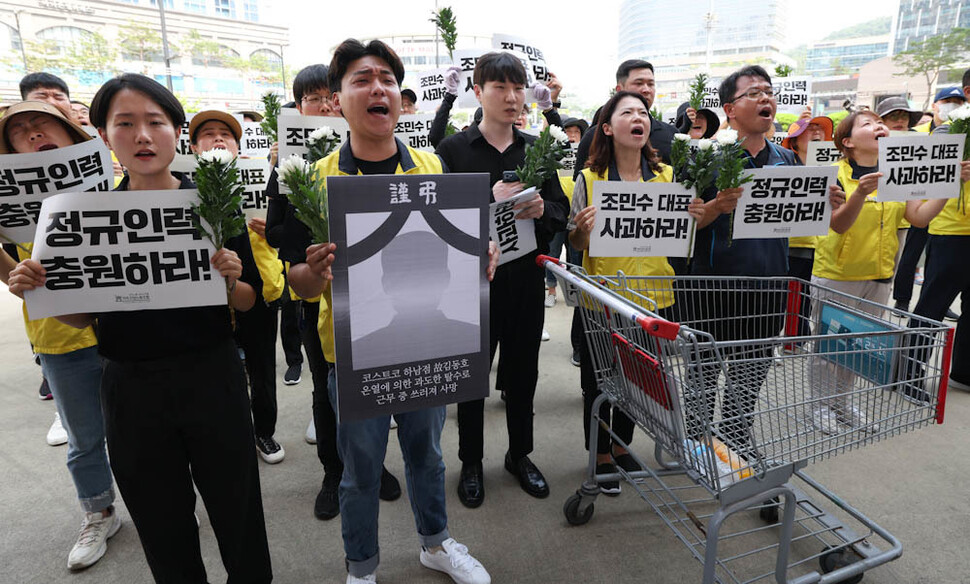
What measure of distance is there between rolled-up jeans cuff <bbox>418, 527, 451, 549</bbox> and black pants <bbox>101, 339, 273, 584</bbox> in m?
0.68

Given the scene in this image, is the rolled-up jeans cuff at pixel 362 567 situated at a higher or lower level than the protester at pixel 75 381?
lower

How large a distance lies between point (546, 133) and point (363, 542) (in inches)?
72.5

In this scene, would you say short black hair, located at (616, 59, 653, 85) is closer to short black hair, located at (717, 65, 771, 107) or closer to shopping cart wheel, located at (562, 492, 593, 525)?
short black hair, located at (717, 65, 771, 107)

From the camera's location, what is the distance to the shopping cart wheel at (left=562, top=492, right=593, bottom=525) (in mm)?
2584

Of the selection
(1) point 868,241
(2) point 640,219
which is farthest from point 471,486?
(1) point 868,241

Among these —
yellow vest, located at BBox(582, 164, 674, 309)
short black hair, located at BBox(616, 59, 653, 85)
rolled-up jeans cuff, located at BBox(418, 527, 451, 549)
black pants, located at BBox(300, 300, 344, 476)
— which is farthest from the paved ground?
short black hair, located at BBox(616, 59, 653, 85)

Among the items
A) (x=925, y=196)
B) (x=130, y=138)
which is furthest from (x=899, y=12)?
(x=130, y=138)

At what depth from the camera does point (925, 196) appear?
3029mm

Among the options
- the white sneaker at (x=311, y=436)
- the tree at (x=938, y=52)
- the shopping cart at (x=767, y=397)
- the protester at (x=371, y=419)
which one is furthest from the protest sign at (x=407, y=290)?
the tree at (x=938, y=52)

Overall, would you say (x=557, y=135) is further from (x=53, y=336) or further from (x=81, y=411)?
(x=81, y=411)

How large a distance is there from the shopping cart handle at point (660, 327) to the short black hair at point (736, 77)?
1.82 meters

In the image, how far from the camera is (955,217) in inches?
149

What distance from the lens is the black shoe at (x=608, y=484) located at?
2.80m

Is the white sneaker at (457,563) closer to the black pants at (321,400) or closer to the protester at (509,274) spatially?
the protester at (509,274)
